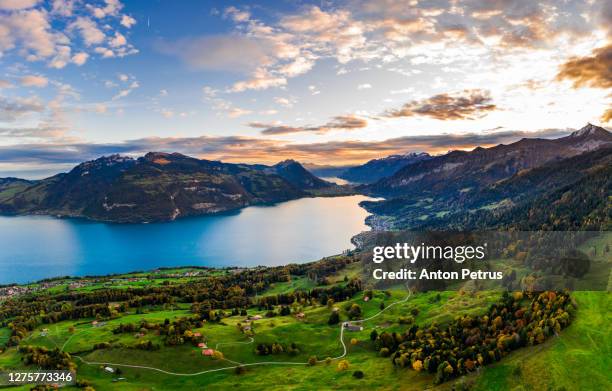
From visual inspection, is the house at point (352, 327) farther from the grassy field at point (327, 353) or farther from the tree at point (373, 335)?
the tree at point (373, 335)

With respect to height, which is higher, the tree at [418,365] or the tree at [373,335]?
the tree at [418,365]

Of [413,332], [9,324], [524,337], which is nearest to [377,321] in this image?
[413,332]

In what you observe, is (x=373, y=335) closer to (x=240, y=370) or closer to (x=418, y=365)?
(x=418, y=365)

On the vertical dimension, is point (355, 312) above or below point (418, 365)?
below

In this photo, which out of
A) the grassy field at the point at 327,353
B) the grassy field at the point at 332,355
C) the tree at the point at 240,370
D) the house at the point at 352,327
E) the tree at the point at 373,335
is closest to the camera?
the grassy field at the point at 332,355

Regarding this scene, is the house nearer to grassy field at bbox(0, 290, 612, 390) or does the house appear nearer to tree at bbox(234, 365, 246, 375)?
grassy field at bbox(0, 290, 612, 390)

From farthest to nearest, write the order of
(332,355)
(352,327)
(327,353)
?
(352,327) < (327,353) < (332,355)

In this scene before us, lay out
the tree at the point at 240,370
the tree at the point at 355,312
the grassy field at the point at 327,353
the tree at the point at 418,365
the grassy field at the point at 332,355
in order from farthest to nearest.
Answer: the tree at the point at 355,312 → the tree at the point at 240,370 → the tree at the point at 418,365 → the grassy field at the point at 327,353 → the grassy field at the point at 332,355

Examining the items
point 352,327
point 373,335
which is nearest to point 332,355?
point 373,335

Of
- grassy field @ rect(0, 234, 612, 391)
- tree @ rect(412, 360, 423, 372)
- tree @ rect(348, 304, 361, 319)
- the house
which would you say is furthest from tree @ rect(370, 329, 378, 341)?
tree @ rect(412, 360, 423, 372)

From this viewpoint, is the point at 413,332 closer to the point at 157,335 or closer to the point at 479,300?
the point at 479,300

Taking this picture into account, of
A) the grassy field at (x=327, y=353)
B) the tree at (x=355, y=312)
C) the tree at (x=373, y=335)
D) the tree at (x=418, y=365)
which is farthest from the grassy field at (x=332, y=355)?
the tree at (x=355, y=312)
